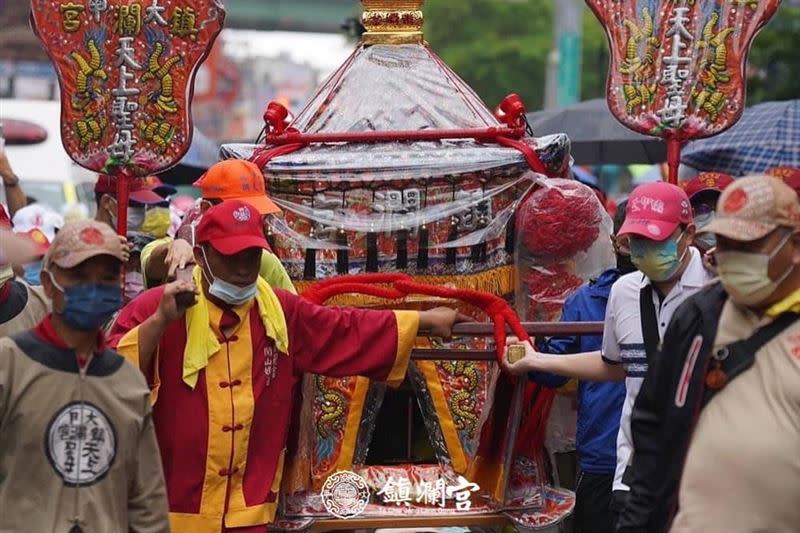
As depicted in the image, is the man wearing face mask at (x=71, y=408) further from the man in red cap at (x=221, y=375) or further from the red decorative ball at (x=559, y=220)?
the red decorative ball at (x=559, y=220)

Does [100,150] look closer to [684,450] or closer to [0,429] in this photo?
[0,429]

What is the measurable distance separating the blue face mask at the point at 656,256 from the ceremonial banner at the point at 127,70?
94.9 inches

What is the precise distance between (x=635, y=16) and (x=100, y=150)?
2.39 m

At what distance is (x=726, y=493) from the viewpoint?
16.9ft

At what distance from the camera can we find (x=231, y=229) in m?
6.20

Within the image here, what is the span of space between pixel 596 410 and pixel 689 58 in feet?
5.48

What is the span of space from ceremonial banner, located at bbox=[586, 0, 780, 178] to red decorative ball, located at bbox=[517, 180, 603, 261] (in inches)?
27.7

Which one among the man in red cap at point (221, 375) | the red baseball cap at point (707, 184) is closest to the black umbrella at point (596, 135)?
the red baseball cap at point (707, 184)

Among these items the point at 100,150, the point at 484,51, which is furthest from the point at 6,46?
the point at 100,150

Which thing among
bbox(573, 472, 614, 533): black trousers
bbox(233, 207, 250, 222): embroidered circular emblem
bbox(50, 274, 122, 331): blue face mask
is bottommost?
bbox(573, 472, 614, 533): black trousers

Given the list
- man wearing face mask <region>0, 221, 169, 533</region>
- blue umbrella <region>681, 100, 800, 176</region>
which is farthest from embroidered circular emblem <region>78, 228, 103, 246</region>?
blue umbrella <region>681, 100, 800, 176</region>

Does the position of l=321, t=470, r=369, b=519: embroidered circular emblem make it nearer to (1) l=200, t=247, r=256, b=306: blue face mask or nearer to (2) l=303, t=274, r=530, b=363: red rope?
(2) l=303, t=274, r=530, b=363: red rope

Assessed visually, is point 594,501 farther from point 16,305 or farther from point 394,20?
point 16,305

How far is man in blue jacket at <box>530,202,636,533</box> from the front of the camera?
729 centimetres
